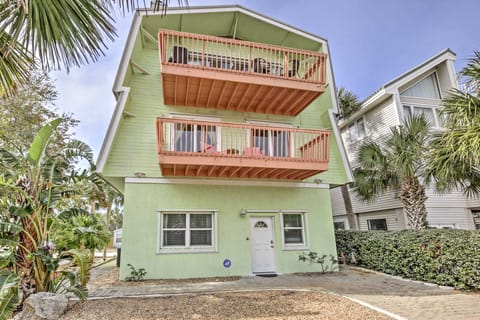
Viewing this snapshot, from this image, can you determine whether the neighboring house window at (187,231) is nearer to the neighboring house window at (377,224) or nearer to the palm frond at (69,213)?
the palm frond at (69,213)

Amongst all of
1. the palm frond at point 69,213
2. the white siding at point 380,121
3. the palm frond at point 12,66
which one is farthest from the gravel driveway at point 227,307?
the white siding at point 380,121

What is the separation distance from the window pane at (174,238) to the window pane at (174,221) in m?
0.20

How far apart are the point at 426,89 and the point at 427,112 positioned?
57.0 inches

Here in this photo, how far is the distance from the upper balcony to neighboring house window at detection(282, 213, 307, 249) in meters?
4.12

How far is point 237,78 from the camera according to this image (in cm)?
932

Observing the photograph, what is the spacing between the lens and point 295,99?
34.3 feet

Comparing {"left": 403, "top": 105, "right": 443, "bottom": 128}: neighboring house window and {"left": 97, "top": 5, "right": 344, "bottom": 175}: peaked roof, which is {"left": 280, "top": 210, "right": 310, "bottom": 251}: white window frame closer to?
{"left": 97, "top": 5, "right": 344, "bottom": 175}: peaked roof

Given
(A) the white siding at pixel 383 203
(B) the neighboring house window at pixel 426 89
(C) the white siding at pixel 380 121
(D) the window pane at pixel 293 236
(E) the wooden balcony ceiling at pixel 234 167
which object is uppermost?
(B) the neighboring house window at pixel 426 89

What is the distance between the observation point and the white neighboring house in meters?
13.8

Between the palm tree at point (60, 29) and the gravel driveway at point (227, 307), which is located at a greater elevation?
the palm tree at point (60, 29)

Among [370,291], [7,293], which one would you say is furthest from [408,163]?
[7,293]

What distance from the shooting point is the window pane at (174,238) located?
368 inches

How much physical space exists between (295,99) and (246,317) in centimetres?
767

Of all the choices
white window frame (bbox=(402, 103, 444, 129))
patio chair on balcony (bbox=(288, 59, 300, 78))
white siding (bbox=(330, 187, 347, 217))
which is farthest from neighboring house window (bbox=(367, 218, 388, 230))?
patio chair on balcony (bbox=(288, 59, 300, 78))
